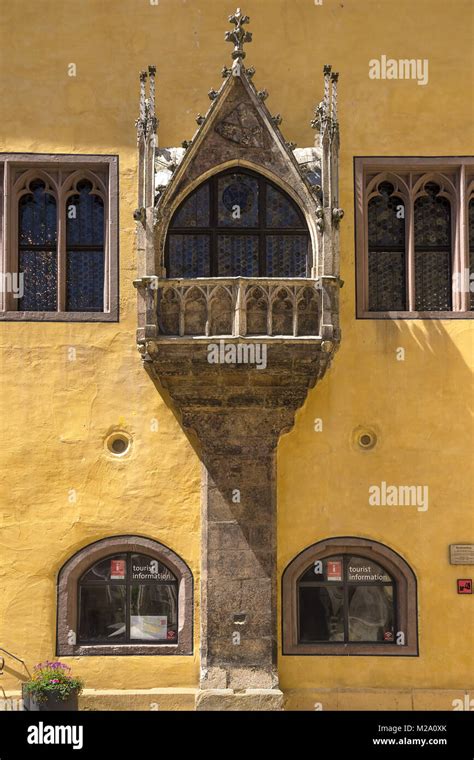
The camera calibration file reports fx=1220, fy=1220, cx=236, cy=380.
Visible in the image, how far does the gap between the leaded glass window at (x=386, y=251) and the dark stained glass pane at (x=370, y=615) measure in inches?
144

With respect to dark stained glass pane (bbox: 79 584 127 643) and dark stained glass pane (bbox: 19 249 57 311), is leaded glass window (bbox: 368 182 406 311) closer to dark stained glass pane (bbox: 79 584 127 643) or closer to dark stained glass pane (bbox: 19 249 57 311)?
dark stained glass pane (bbox: 19 249 57 311)

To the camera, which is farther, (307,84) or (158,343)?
(307,84)

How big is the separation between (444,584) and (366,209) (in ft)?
16.1

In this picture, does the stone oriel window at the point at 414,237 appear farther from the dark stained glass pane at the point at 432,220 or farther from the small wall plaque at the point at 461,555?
the small wall plaque at the point at 461,555

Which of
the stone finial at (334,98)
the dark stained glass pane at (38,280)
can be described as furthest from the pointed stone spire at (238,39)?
the dark stained glass pane at (38,280)

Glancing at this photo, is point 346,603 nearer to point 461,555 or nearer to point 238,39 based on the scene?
point 461,555

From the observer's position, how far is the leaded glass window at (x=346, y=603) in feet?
50.3

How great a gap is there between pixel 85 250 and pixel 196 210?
1.73m

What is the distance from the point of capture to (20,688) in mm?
14984

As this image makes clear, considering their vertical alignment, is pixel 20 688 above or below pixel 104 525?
below

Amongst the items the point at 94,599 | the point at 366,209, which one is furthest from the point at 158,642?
the point at 366,209

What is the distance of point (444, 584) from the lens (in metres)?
15.3
